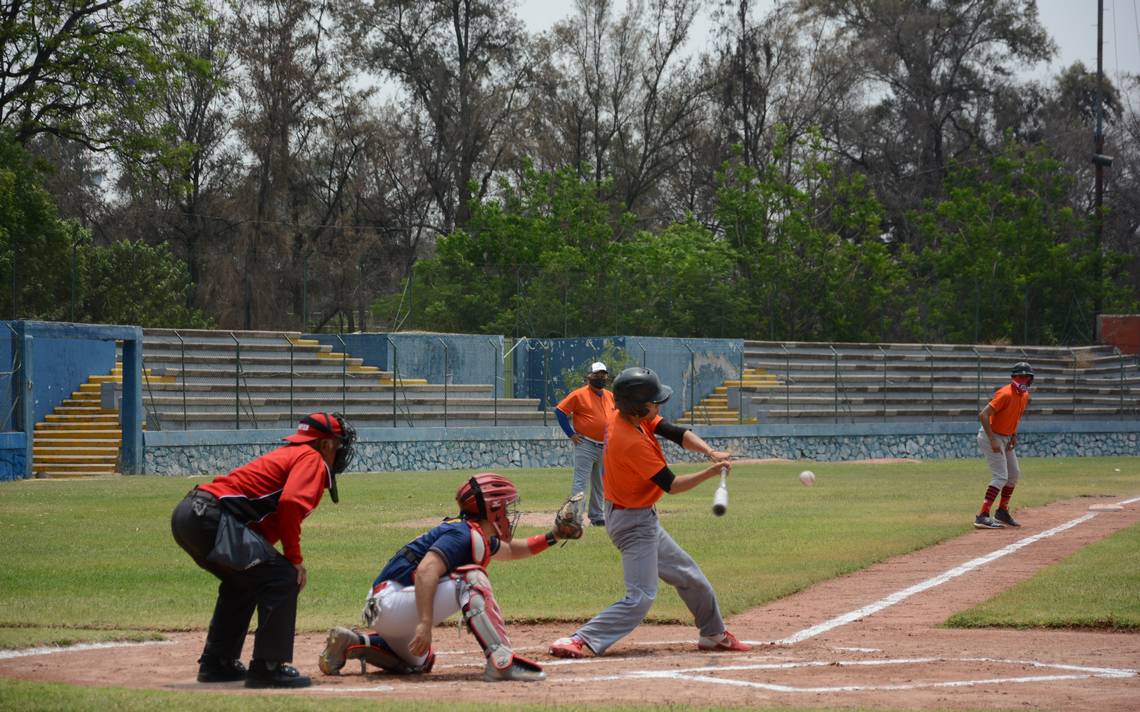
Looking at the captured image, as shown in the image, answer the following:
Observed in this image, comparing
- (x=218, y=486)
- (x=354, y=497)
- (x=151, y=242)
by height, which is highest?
(x=151, y=242)

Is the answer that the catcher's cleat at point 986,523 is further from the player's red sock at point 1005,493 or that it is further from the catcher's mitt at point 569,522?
the catcher's mitt at point 569,522

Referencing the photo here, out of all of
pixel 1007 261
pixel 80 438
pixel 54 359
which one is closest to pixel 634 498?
pixel 80 438

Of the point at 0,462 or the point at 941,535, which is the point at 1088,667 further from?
the point at 0,462

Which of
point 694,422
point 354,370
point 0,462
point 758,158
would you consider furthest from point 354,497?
point 758,158

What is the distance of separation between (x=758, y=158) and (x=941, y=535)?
46134 mm

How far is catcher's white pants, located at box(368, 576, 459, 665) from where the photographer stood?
26.2 feet

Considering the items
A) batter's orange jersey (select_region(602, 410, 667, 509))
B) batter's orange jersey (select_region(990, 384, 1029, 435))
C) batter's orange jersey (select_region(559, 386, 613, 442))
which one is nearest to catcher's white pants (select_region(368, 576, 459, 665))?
batter's orange jersey (select_region(602, 410, 667, 509))

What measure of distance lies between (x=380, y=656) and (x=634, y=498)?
192cm

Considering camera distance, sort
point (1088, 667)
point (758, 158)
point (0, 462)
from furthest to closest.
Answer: point (758, 158), point (0, 462), point (1088, 667)

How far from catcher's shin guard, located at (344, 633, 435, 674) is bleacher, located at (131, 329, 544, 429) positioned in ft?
81.0

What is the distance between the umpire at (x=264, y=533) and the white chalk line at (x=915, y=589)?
3.80m

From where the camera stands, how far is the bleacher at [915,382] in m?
43.1

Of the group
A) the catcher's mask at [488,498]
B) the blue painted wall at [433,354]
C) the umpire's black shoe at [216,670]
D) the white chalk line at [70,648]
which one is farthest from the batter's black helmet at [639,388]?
the blue painted wall at [433,354]

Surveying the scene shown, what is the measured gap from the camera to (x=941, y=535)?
17.8m
